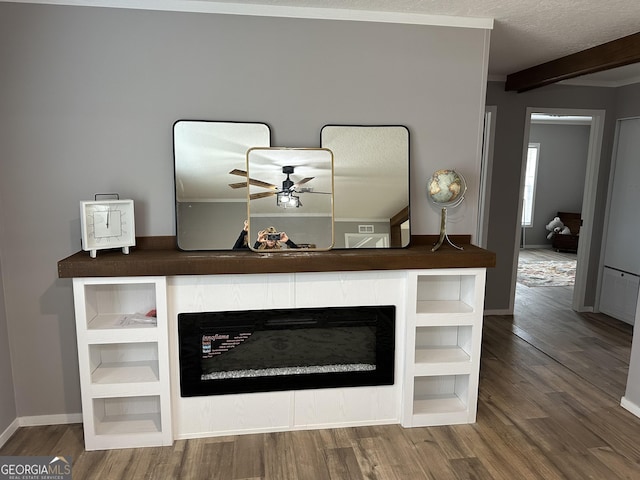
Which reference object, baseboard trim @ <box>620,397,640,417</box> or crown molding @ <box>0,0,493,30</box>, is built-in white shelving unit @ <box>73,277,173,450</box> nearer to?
crown molding @ <box>0,0,493,30</box>

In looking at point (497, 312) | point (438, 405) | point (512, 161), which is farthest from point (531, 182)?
point (438, 405)

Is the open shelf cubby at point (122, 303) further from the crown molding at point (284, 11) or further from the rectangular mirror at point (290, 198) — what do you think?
the crown molding at point (284, 11)

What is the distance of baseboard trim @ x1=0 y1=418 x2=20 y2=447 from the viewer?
2489 millimetres

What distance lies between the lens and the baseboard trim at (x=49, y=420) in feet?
8.78

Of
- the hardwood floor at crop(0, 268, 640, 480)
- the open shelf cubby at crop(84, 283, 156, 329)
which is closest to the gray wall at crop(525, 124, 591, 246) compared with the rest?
the hardwood floor at crop(0, 268, 640, 480)

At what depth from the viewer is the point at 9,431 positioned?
8.41 ft

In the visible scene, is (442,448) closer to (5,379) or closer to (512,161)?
(5,379)

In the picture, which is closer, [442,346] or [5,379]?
[5,379]

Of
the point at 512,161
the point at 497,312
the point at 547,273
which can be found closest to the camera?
the point at 512,161

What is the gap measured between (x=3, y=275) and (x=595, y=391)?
3816 mm

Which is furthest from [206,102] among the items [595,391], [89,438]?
[595,391]

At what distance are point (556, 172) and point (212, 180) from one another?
26.9 feet

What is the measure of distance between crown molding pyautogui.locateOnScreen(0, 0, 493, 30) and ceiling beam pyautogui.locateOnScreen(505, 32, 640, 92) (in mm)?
1033

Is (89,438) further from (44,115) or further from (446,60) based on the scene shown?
(446,60)
